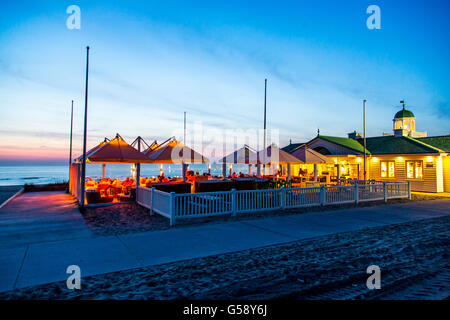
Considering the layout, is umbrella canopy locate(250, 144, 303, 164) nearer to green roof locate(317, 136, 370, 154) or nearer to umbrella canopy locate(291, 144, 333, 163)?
umbrella canopy locate(291, 144, 333, 163)

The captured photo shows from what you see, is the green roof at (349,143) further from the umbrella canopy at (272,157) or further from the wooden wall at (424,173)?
the umbrella canopy at (272,157)

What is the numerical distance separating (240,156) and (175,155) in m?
4.13

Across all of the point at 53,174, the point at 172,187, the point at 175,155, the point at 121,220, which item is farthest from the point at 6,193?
the point at 53,174

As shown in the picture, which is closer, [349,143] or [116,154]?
[116,154]

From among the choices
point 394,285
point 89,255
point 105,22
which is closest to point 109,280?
point 89,255

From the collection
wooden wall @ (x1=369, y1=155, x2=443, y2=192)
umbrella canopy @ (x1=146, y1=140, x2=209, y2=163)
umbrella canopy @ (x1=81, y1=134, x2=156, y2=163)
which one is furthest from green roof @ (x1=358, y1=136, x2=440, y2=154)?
umbrella canopy @ (x1=81, y1=134, x2=156, y2=163)

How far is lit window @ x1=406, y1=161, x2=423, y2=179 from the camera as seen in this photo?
19531mm

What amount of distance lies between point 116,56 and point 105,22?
2.76 metres

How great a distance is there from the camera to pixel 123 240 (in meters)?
6.58

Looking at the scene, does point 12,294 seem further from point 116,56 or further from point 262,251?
point 116,56

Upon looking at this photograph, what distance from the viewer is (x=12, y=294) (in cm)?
372

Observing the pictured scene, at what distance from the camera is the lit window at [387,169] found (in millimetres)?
21094

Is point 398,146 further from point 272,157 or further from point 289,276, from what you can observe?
point 289,276

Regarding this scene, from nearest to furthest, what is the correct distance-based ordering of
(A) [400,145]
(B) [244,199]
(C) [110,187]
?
(B) [244,199], (C) [110,187], (A) [400,145]
